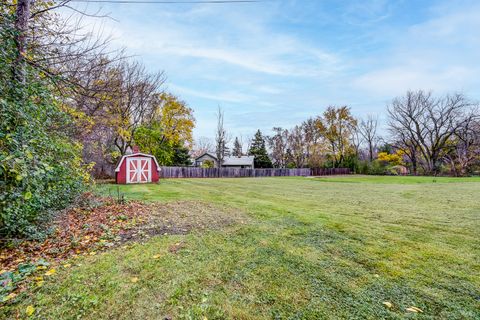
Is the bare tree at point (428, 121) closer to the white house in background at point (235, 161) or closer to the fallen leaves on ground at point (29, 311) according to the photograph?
the white house in background at point (235, 161)

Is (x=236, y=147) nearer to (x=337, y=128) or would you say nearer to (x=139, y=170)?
(x=337, y=128)

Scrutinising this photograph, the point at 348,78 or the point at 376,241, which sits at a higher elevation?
the point at 348,78

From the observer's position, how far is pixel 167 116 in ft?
71.6

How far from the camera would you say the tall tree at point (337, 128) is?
33.8m

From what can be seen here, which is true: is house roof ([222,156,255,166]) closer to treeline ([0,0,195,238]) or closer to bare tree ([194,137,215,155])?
bare tree ([194,137,215,155])

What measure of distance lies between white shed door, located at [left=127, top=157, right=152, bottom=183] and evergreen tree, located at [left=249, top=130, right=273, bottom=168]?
27.3 m

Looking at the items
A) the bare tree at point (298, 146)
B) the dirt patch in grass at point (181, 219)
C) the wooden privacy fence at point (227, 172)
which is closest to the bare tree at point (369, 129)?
the wooden privacy fence at point (227, 172)

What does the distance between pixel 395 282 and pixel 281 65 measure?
14.5 meters

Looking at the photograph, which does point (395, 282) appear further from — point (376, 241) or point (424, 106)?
point (424, 106)

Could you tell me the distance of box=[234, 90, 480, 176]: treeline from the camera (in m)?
27.8

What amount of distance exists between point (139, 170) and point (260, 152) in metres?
28.5

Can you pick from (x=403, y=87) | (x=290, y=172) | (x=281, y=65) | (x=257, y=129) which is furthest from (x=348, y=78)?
(x=257, y=129)

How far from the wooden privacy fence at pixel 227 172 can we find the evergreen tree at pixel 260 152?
8.25 metres

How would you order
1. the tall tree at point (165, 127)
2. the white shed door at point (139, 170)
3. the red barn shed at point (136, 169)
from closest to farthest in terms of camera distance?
1. the red barn shed at point (136, 169)
2. the white shed door at point (139, 170)
3. the tall tree at point (165, 127)
